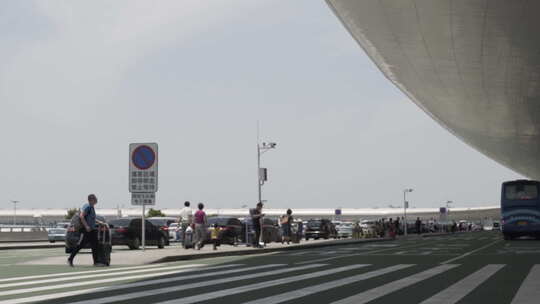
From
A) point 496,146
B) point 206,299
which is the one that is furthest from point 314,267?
point 496,146

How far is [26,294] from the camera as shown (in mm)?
10180

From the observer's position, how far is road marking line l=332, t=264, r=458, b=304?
9.41m

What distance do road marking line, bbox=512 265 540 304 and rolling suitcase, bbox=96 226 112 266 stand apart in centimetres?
899

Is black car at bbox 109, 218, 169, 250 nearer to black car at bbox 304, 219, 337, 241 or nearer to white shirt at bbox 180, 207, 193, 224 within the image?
white shirt at bbox 180, 207, 193, 224

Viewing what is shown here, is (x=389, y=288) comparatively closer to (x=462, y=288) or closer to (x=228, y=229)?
(x=462, y=288)

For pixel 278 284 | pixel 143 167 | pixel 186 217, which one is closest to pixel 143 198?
pixel 143 167

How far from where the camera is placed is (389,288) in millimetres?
11062

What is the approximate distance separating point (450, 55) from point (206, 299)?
34210mm

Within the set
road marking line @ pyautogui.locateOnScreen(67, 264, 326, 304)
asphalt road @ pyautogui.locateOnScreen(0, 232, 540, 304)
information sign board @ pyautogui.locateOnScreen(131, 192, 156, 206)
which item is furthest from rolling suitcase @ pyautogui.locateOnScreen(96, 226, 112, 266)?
road marking line @ pyautogui.locateOnScreen(67, 264, 326, 304)

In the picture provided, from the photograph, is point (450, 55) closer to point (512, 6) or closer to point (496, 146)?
point (512, 6)

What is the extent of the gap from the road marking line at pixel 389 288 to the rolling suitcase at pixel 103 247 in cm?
704

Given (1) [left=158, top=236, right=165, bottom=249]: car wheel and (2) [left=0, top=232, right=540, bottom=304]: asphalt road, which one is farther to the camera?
(1) [left=158, top=236, right=165, bottom=249]: car wheel

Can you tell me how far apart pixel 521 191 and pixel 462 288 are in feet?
108

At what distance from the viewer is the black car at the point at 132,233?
102 ft
